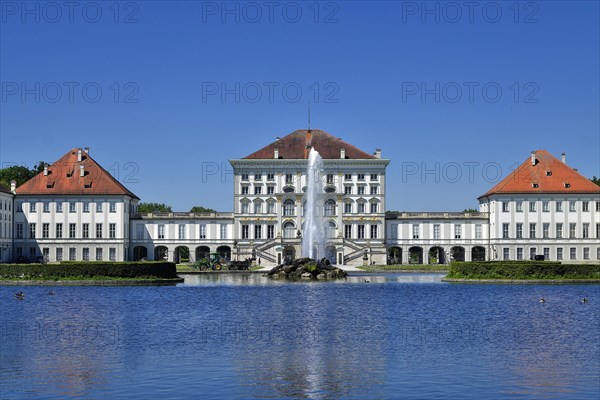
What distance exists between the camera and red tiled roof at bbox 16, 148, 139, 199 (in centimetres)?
10488

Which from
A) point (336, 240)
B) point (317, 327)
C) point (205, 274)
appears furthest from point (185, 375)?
point (336, 240)

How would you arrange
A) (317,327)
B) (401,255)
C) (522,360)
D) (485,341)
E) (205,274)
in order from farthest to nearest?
(401,255), (205,274), (317,327), (485,341), (522,360)

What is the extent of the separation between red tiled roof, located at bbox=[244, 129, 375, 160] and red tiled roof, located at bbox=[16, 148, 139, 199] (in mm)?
16747

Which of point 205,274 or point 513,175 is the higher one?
point 513,175

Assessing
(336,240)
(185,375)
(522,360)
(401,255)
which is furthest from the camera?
(401,255)

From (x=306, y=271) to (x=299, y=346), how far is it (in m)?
40.8

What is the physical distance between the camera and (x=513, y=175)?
107 m

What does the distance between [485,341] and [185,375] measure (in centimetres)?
1114

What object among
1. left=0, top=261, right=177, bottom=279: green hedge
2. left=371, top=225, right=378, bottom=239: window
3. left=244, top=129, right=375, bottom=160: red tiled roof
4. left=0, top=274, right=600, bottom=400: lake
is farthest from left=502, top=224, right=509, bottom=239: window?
left=0, top=274, right=600, bottom=400: lake

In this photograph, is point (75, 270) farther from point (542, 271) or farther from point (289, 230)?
point (289, 230)

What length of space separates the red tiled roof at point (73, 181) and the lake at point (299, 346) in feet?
188

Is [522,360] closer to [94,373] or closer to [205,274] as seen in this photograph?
[94,373]

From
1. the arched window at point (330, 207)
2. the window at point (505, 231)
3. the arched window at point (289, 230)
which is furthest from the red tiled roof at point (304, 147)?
the window at point (505, 231)

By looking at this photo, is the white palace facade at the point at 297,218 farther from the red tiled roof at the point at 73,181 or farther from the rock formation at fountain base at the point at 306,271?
the rock formation at fountain base at the point at 306,271
